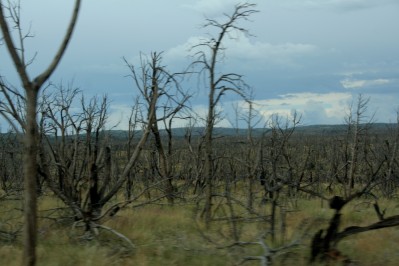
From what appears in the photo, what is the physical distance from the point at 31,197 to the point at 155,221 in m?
5.91

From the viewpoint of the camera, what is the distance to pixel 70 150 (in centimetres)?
1747

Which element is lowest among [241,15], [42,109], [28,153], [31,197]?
[31,197]

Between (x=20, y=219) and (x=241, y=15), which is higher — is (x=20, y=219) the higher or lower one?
the lower one

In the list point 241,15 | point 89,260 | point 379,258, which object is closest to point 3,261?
point 89,260

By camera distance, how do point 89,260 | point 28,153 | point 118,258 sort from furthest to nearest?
point 118,258 < point 89,260 < point 28,153

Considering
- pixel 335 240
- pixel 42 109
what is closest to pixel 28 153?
pixel 335 240

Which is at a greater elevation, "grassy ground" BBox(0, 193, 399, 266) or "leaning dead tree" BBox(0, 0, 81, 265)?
"leaning dead tree" BBox(0, 0, 81, 265)

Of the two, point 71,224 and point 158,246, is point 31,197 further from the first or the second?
point 71,224

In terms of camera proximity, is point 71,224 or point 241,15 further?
point 241,15

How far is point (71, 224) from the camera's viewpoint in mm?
9641

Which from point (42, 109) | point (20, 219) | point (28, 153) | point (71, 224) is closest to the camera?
point (28, 153)

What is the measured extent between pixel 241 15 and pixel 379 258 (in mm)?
6449

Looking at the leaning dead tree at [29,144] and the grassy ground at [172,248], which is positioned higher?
the leaning dead tree at [29,144]

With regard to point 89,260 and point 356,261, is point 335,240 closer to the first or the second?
point 356,261
